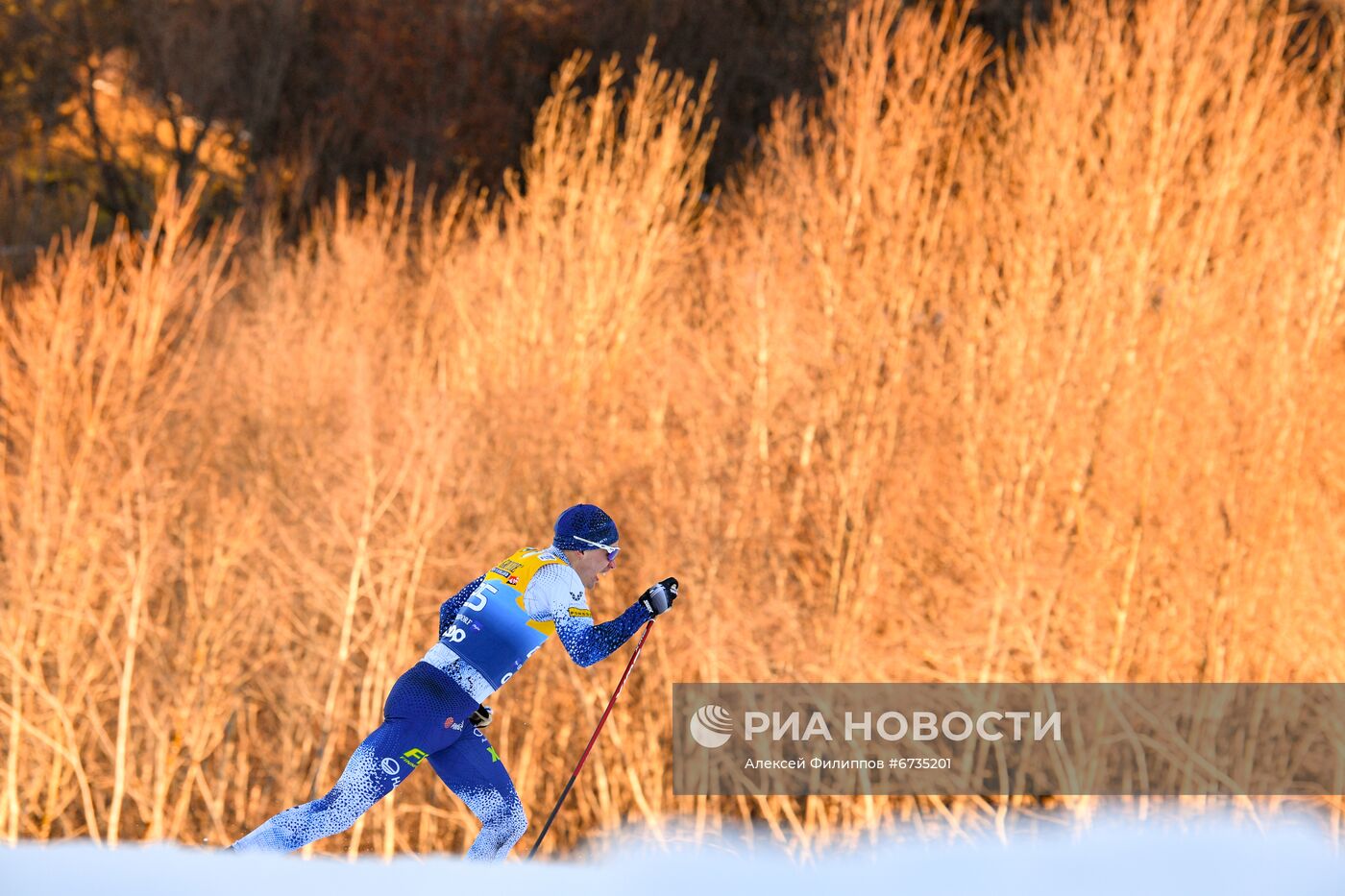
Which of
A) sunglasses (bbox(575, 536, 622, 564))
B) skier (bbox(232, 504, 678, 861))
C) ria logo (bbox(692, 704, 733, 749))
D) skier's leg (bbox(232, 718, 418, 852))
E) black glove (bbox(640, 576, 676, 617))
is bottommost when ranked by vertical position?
ria logo (bbox(692, 704, 733, 749))

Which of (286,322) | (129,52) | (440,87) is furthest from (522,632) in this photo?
(129,52)

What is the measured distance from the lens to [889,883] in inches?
172

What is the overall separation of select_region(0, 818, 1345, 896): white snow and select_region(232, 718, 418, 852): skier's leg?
0.58m

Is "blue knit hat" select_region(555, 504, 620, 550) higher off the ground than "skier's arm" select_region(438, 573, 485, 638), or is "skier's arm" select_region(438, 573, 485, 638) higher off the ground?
"blue knit hat" select_region(555, 504, 620, 550)

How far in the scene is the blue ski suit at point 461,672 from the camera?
16.9 feet

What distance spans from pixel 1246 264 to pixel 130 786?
20157 mm

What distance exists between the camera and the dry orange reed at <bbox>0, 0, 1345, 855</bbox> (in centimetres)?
2152

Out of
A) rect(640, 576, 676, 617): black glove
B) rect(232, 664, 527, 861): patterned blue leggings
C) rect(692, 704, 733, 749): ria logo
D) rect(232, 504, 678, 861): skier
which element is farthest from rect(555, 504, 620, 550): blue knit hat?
rect(692, 704, 733, 749): ria logo

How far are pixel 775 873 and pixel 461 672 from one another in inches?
57.8

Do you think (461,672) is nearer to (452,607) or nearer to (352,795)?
(452,607)

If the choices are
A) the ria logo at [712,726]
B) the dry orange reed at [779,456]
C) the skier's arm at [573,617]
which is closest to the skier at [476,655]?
the skier's arm at [573,617]

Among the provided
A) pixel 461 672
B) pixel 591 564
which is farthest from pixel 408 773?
pixel 591 564

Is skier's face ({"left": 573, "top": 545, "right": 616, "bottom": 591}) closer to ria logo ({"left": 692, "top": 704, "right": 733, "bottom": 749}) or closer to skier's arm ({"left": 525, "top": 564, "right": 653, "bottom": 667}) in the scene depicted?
skier's arm ({"left": 525, "top": 564, "right": 653, "bottom": 667})

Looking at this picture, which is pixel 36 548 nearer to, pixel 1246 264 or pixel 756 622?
pixel 756 622
